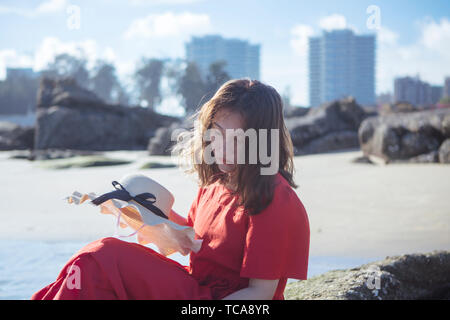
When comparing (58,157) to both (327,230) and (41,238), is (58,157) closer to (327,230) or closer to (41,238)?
→ (41,238)

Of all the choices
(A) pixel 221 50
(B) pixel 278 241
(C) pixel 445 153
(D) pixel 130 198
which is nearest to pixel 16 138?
(C) pixel 445 153

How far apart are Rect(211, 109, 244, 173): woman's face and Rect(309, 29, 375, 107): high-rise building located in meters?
75.4

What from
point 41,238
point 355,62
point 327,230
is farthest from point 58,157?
point 355,62

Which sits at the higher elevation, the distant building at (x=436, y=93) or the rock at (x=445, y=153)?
the distant building at (x=436, y=93)

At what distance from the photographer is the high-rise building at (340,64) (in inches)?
3022

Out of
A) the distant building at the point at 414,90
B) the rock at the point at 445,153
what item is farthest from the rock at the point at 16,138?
the distant building at the point at 414,90

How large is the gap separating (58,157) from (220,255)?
1304 cm

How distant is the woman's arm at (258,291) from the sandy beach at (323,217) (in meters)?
0.74

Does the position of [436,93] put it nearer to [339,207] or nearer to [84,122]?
[84,122]

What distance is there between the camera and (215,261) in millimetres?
1864

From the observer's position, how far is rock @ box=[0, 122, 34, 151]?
19.2 meters

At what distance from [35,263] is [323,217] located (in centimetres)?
301

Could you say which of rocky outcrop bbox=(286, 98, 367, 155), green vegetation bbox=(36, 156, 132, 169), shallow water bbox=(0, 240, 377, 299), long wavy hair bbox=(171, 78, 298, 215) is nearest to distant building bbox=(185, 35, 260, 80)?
rocky outcrop bbox=(286, 98, 367, 155)

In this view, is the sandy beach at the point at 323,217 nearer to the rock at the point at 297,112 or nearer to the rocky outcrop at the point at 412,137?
the rocky outcrop at the point at 412,137
